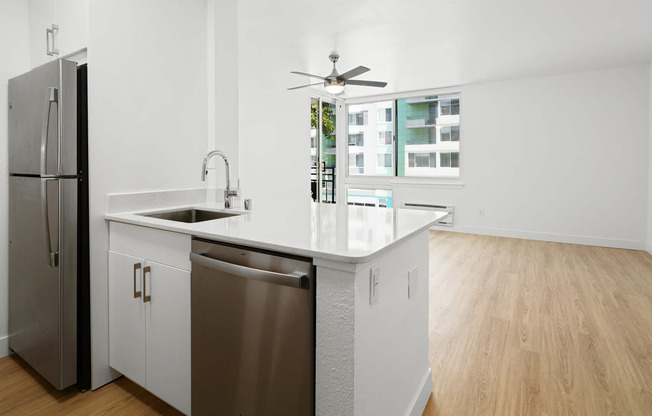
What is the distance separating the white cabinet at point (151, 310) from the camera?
1512 millimetres

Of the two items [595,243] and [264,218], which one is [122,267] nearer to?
[264,218]

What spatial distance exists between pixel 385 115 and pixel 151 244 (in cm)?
635

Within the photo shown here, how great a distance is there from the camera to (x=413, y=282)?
1.53m

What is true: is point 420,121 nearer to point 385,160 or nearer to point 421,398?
point 385,160

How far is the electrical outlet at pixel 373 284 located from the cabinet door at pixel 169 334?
0.79m

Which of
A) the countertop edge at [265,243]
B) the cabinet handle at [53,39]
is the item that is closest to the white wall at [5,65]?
the cabinet handle at [53,39]

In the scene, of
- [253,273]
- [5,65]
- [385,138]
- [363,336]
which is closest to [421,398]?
[363,336]

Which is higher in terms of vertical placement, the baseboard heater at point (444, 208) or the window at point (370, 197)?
the window at point (370, 197)

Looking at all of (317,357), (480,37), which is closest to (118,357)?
(317,357)

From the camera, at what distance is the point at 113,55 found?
1.89 metres

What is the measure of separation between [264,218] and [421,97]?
233 inches

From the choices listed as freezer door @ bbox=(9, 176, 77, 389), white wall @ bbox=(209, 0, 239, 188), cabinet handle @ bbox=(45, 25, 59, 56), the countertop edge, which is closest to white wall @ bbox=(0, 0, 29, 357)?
freezer door @ bbox=(9, 176, 77, 389)

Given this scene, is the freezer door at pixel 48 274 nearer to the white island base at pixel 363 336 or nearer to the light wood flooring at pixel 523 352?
the light wood flooring at pixel 523 352

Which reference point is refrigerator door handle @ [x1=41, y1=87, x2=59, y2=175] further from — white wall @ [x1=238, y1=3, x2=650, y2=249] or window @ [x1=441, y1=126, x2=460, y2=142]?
window @ [x1=441, y1=126, x2=460, y2=142]
